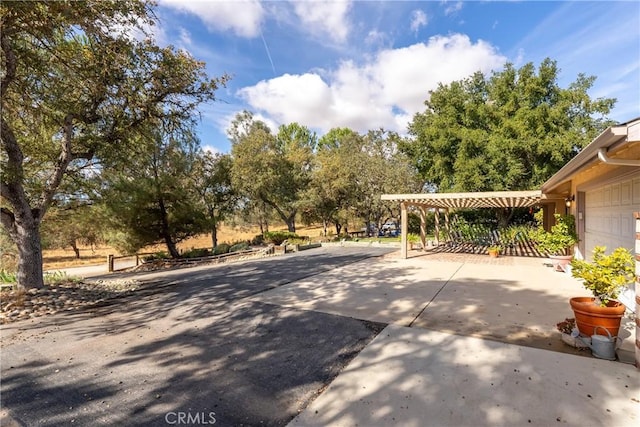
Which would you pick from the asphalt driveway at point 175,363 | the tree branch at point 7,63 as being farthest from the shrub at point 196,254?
the tree branch at point 7,63

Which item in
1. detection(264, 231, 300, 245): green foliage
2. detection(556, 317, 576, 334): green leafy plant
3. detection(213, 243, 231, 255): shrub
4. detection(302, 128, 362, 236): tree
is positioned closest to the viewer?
detection(556, 317, 576, 334): green leafy plant

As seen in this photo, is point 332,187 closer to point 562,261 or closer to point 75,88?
point 562,261

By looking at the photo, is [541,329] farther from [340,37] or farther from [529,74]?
[529,74]

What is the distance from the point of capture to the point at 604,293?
3252 millimetres

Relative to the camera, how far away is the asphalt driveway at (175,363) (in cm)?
250

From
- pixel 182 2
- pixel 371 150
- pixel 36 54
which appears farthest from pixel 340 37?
pixel 371 150

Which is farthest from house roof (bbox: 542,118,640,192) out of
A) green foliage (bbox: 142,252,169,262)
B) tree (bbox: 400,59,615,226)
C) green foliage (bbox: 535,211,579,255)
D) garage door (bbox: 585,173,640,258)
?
green foliage (bbox: 142,252,169,262)

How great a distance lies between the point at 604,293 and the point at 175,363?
16.0ft

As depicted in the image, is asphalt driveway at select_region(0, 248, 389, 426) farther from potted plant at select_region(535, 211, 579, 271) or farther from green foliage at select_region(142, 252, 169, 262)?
green foliage at select_region(142, 252, 169, 262)

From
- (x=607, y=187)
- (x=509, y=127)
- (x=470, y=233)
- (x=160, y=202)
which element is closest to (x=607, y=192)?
(x=607, y=187)

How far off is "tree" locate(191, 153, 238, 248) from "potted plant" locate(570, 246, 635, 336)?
16203mm

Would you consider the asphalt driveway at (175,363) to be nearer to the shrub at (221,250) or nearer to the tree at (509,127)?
the shrub at (221,250)

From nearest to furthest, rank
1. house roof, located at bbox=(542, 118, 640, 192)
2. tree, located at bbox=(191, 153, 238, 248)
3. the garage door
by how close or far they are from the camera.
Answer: house roof, located at bbox=(542, 118, 640, 192), the garage door, tree, located at bbox=(191, 153, 238, 248)

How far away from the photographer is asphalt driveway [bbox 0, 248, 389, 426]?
2.50 m
